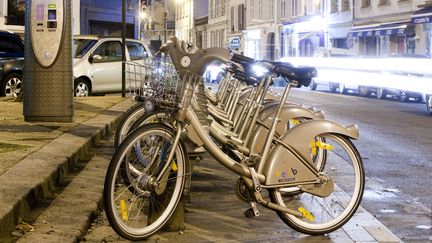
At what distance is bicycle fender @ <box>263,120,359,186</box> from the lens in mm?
5324

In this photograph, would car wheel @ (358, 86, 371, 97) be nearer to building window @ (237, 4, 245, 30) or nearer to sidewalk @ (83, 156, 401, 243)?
sidewalk @ (83, 156, 401, 243)

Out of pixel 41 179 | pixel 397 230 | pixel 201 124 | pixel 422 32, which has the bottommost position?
pixel 397 230

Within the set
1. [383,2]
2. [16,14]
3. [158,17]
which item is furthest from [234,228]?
[158,17]

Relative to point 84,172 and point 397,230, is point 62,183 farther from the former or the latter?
point 397,230

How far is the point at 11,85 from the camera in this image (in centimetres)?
1730

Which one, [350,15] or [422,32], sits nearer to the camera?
[422,32]

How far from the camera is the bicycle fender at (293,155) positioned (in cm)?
532

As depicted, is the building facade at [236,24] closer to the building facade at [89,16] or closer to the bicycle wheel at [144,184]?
the building facade at [89,16]

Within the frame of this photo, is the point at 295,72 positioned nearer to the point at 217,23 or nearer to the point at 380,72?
the point at 380,72

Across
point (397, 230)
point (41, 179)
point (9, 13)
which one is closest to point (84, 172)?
point (41, 179)

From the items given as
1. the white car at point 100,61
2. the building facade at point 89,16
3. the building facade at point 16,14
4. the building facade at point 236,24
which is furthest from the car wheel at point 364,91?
the building facade at point 236,24

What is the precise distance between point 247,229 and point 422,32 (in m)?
27.1

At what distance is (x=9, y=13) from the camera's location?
29969 millimetres

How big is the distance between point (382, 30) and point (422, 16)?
13.7 feet
